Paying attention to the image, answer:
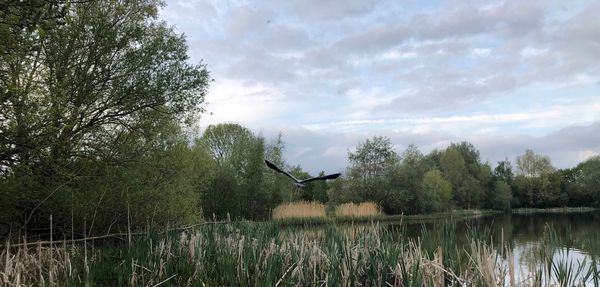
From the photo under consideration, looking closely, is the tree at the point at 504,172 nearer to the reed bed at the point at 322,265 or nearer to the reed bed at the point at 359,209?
the reed bed at the point at 359,209

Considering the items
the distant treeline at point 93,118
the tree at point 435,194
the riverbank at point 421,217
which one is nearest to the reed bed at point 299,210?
the riverbank at point 421,217

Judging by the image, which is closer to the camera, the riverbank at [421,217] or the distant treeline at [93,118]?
the distant treeline at [93,118]

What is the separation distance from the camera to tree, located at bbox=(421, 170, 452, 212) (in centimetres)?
4012

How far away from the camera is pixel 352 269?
5.08 metres

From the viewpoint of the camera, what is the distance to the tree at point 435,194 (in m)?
40.1

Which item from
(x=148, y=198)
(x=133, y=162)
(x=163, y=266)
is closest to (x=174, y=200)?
(x=148, y=198)

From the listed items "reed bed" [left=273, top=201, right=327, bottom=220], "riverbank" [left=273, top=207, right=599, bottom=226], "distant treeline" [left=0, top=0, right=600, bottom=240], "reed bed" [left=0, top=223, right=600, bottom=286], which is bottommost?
"riverbank" [left=273, top=207, right=599, bottom=226]

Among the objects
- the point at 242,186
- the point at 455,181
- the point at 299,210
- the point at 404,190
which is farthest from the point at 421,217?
the point at 455,181

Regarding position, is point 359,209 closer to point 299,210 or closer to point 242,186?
point 299,210

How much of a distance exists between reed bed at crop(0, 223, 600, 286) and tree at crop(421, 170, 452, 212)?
34.0 m

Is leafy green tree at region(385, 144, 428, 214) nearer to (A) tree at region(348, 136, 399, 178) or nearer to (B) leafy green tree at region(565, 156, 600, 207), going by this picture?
(A) tree at region(348, 136, 399, 178)

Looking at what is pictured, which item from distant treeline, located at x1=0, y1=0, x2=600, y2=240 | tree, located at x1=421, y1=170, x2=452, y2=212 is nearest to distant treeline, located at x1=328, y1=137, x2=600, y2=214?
tree, located at x1=421, y1=170, x2=452, y2=212

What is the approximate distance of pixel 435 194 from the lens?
42156 millimetres

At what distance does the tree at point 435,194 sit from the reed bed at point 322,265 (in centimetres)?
3400
